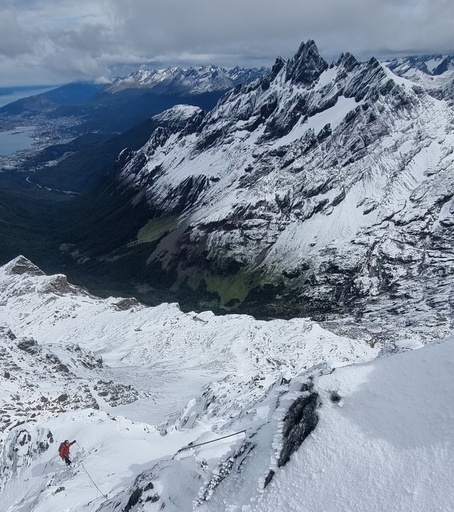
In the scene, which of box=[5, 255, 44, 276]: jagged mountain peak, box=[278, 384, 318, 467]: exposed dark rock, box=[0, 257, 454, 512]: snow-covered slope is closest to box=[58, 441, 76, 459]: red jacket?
box=[0, 257, 454, 512]: snow-covered slope

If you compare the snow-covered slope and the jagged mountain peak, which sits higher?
the snow-covered slope

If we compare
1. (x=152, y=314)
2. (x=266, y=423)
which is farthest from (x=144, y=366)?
(x=266, y=423)

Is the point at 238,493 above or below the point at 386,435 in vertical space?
below

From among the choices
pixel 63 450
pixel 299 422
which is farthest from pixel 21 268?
pixel 299 422

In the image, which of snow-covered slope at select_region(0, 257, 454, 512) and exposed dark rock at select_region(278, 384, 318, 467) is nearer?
snow-covered slope at select_region(0, 257, 454, 512)

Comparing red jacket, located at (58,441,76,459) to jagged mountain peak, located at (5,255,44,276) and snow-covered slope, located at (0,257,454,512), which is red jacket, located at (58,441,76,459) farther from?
jagged mountain peak, located at (5,255,44,276)

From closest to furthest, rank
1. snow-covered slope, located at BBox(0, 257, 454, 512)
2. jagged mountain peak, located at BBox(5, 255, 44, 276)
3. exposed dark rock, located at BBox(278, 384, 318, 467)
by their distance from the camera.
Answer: snow-covered slope, located at BBox(0, 257, 454, 512), exposed dark rock, located at BBox(278, 384, 318, 467), jagged mountain peak, located at BBox(5, 255, 44, 276)

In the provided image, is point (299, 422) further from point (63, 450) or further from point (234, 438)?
point (63, 450)

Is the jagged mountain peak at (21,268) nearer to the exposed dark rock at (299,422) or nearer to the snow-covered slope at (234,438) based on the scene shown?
the snow-covered slope at (234,438)

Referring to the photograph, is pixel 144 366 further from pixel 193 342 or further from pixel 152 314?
pixel 152 314
